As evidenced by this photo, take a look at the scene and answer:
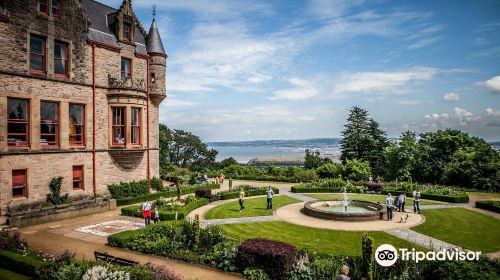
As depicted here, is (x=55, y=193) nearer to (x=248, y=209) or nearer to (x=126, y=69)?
(x=126, y=69)

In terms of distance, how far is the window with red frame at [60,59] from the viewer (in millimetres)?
26328

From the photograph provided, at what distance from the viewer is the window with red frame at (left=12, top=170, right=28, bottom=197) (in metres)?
23.7

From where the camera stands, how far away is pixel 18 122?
23.9 m

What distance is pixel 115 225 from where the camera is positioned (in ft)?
73.6

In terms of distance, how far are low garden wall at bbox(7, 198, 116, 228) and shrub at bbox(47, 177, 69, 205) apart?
0.99m

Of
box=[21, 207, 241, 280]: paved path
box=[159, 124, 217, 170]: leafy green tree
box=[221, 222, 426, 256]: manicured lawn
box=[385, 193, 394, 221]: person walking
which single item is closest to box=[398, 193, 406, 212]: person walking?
box=[385, 193, 394, 221]: person walking

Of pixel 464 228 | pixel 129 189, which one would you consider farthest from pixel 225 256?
pixel 129 189

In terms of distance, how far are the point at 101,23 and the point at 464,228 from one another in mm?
33345

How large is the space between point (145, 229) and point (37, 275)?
568 centimetres

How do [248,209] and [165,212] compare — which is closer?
[165,212]

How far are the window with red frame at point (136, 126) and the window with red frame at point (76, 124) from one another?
448 centimetres

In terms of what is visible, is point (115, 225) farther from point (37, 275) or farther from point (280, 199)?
point (280, 199)

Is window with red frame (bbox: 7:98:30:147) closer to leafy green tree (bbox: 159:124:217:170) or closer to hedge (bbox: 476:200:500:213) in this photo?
hedge (bbox: 476:200:500:213)

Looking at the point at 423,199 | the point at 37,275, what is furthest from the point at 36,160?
the point at 423,199
